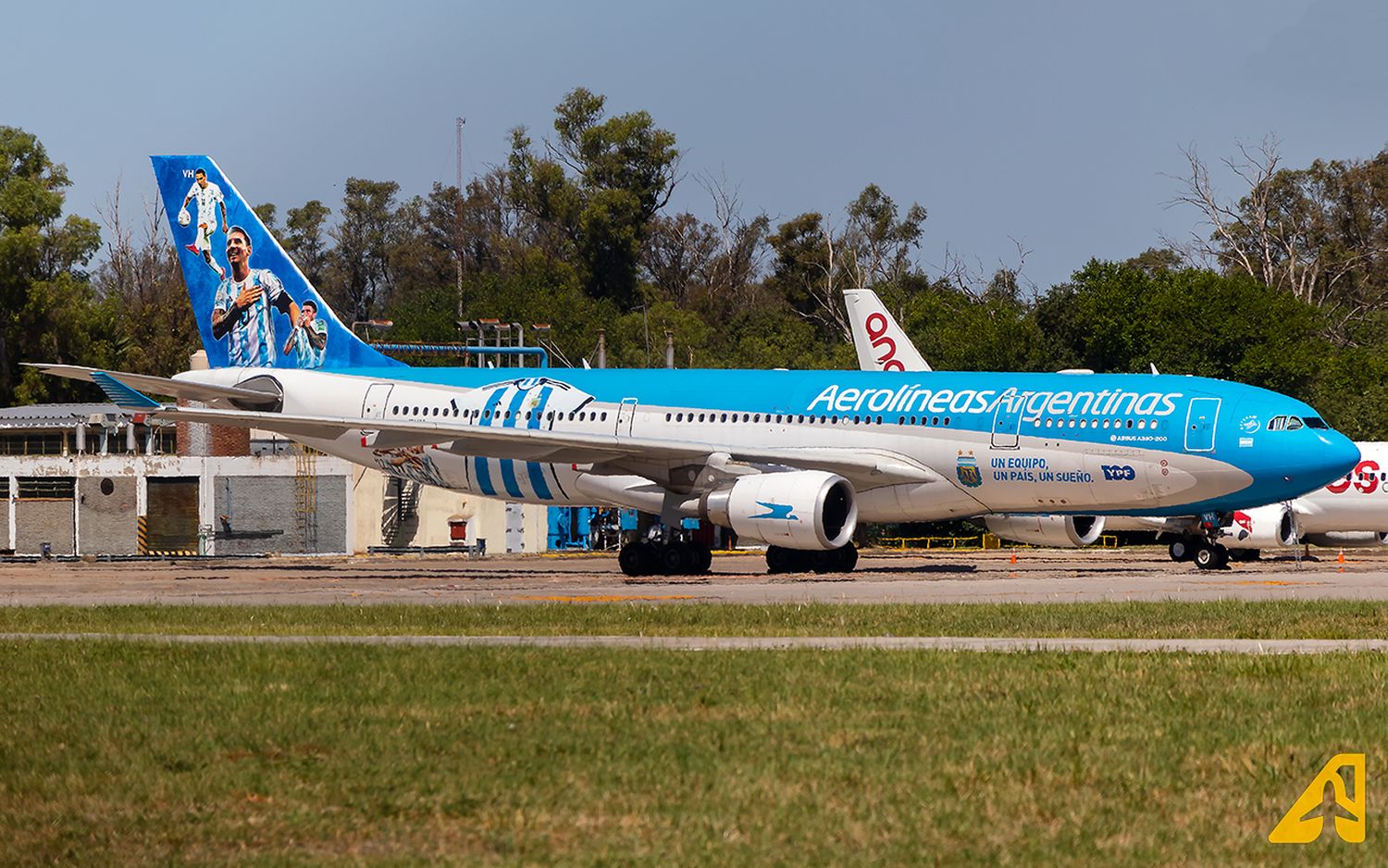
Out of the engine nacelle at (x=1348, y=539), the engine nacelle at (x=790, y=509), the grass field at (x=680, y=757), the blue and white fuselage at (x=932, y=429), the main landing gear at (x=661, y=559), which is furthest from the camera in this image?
the engine nacelle at (x=1348, y=539)

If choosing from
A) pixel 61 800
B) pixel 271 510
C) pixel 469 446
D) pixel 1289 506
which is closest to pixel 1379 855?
pixel 61 800

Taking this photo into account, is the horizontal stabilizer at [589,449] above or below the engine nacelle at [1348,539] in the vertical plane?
above

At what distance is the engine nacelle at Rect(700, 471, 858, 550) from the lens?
31438mm

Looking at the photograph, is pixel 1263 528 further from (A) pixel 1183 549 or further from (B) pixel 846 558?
(B) pixel 846 558

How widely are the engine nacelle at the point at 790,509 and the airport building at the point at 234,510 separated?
77.9 feet

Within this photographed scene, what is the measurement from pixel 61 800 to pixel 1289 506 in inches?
1374

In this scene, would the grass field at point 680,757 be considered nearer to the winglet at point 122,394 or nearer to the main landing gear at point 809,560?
the main landing gear at point 809,560

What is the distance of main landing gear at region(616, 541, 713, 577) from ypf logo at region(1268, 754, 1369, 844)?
2417 cm

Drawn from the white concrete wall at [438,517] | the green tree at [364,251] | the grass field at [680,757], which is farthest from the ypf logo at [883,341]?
the green tree at [364,251]

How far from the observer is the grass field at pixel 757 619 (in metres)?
19.9

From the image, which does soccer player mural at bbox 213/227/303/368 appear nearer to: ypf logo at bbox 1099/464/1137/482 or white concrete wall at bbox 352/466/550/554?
white concrete wall at bbox 352/466/550/554

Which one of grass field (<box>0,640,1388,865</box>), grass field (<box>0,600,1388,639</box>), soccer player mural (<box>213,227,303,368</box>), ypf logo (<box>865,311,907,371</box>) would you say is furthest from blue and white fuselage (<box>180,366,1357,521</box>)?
ypf logo (<box>865,311,907,371</box>)

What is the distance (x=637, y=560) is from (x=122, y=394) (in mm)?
10836

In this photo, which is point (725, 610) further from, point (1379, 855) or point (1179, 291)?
point (1179, 291)
